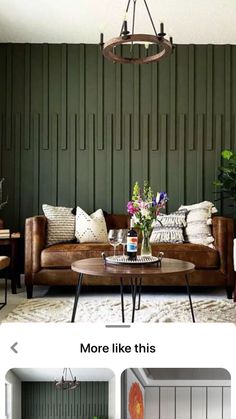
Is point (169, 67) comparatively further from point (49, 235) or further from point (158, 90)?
point (49, 235)

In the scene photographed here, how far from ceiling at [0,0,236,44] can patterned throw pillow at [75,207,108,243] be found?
6.31 feet

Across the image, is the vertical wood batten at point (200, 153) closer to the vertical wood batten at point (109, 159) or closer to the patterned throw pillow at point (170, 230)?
the patterned throw pillow at point (170, 230)

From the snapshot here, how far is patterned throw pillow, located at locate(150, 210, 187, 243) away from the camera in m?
4.02

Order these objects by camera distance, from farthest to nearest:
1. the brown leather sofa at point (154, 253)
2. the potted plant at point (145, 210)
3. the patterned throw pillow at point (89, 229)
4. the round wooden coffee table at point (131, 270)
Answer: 1. the patterned throw pillow at point (89, 229)
2. the brown leather sofa at point (154, 253)
3. the potted plant at point (145, 210)
4. the round wooden coffee table at point (131, 270)

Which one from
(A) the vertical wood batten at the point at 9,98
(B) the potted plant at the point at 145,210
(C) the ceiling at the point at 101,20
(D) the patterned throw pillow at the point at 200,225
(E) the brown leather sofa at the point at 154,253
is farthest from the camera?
(A) the vertical wood batten at the point at 9,98

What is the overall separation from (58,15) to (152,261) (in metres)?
2.76

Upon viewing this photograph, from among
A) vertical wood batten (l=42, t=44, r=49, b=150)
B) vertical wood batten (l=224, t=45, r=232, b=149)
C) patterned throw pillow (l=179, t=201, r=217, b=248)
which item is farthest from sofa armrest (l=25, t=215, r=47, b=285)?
vertical wood batten (l=224, t=45, r=232, b=149)

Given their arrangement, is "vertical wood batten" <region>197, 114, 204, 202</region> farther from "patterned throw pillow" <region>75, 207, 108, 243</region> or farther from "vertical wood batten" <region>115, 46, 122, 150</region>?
"patterned throw pillow" <region>75, 207, 108, 243</region>

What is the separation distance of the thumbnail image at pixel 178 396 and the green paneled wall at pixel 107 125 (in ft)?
13.9

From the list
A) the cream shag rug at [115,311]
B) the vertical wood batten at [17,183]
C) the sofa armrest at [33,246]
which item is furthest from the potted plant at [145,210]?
the vertical wood batten at [17,183]

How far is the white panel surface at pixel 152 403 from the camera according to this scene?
0.50 m

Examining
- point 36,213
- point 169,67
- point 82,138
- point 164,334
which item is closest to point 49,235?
point 36,213

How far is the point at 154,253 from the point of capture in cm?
366

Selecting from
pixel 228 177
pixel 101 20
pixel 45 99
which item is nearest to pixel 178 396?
pixel 228 177
